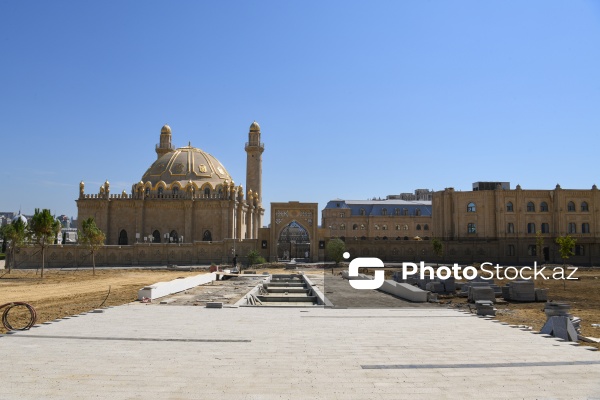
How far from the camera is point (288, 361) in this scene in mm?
8680

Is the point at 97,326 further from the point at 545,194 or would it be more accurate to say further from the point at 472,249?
the point at 545,194

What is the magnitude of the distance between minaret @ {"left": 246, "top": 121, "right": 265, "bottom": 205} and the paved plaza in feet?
206

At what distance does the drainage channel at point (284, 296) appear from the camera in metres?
19.9

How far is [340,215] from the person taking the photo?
85.9 m

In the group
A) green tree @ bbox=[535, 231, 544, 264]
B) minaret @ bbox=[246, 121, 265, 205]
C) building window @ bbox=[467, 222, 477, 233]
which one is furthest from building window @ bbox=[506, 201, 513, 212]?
minaret @ bbox=[246, 121, 265, 205]

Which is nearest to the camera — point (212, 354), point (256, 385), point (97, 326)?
point (256, 385)

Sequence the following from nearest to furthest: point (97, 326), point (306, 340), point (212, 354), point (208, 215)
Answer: point (212, 354)
point (306, 340)
point (97, 326)
point (208, 215)

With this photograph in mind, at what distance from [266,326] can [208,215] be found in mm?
55419

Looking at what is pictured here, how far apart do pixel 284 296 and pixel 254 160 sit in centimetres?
5460

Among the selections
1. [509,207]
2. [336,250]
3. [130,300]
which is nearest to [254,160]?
[336,250]

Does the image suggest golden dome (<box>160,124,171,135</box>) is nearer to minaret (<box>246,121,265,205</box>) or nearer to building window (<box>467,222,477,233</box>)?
minaret (<box>246,121,265,205</box>)

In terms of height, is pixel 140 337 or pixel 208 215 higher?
pixel 208 215

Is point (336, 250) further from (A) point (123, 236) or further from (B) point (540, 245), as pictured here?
(A) point (123, 236)

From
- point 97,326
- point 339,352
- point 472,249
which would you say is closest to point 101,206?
point 472,249
